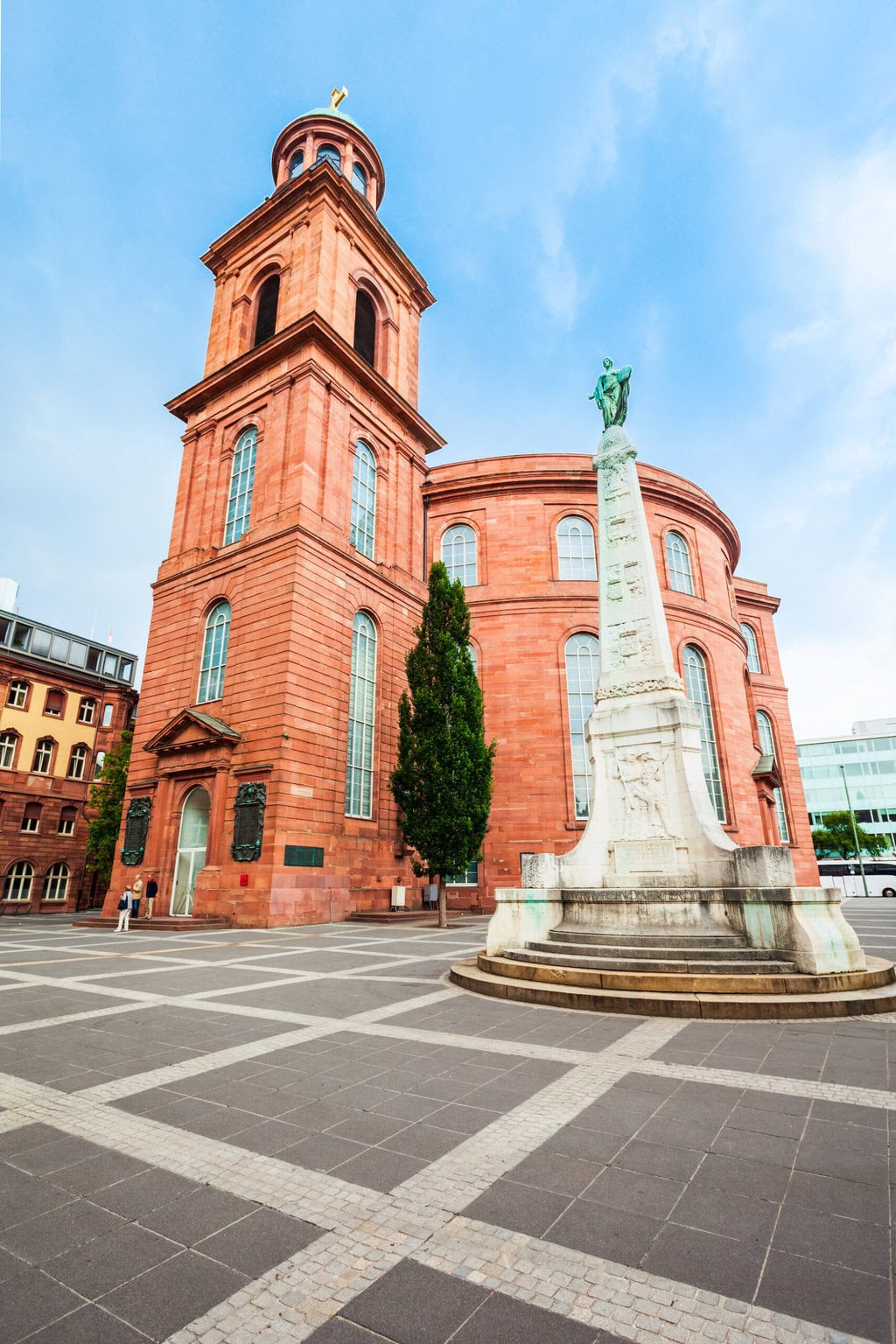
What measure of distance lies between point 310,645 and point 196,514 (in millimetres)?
8962

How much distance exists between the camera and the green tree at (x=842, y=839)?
6444 centimetres

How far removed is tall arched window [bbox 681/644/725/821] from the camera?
2842 centimetres

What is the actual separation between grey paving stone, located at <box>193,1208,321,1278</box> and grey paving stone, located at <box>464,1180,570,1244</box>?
711 mm

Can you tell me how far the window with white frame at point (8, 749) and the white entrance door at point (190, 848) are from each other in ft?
71.1

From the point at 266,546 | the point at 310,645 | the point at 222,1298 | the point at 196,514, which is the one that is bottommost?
the point at 222,1298

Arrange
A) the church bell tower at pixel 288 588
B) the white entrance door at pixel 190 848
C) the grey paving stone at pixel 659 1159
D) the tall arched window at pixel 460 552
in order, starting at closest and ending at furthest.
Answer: the grey paving stone at pixel 659 1159 → the church bell tower at pixel 288 588 → the white entrance door at pixel 190 848 → the tall arched window at pixel 460 552

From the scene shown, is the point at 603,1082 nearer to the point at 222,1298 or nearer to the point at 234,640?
the point at 222,1298

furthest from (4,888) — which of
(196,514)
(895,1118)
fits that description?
(895,1118)

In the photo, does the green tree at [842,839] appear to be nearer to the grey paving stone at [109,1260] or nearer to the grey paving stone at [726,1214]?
the grey paving stone at [726,1214]

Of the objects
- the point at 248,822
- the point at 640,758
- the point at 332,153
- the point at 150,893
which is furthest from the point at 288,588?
the point at 332,153

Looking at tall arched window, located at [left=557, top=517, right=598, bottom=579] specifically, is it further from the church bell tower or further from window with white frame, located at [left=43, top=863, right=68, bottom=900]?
window with white frame, located at [left=43, top=863, right=68, bottom=900]

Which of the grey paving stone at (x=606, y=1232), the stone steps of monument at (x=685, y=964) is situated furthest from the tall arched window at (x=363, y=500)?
the grey paving stone at (x=606, y=1232)

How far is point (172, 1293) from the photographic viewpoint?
2367 millimetres

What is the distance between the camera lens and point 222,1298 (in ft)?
7.66
